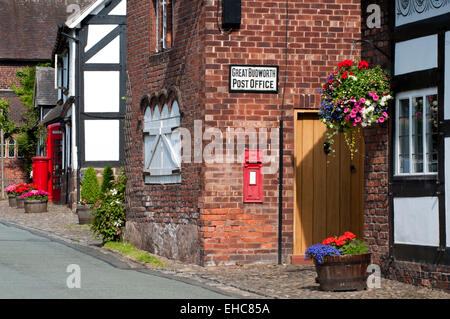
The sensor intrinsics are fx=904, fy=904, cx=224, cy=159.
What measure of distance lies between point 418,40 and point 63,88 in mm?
23307

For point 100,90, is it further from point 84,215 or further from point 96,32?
point 84,215

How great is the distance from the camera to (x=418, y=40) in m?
11.6

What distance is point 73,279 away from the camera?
469 inches

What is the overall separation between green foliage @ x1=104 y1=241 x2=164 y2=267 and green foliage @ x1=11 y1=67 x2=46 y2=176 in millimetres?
26564

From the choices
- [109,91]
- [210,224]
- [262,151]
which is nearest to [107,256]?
[210,224]

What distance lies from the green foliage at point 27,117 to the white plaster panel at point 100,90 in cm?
1348

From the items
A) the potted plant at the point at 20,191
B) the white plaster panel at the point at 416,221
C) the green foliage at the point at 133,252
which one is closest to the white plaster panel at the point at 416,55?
the white plaster panel at the point at 416,221

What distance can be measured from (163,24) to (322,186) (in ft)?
13.9

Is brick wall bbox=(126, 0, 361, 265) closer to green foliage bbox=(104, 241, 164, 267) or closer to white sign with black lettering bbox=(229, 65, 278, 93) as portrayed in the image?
white sign with black lettering bbox=(229, 65, 278, 93)

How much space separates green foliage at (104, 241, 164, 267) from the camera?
49.0 feet

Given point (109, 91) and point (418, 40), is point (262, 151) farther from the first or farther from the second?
point (109, 91)

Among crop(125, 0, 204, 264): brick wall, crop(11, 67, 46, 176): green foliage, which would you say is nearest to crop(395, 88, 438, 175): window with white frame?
crop(125, 0, 204, 264): brick wall

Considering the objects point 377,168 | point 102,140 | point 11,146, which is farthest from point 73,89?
point 377,168

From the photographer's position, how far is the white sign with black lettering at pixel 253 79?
576 inches
